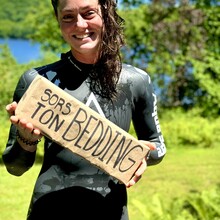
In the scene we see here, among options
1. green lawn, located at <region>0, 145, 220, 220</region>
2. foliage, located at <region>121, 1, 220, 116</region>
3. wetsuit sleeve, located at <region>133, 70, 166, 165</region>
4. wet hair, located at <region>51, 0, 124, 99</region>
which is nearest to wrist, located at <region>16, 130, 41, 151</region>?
wet hair, located at <region>51, 0, 124, 99</region>

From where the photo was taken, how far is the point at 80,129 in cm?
178

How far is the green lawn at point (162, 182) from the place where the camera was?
6.84m

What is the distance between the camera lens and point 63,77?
194 centimetres

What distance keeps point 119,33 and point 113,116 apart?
0.35m

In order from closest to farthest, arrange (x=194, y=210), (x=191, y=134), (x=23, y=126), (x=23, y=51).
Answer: (x=23, y=126), (x=194, y=210), (x=191, y=134), (x=23, y=51)

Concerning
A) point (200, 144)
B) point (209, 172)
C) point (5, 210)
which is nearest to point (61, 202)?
point (5, 210)

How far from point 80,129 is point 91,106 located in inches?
7.0

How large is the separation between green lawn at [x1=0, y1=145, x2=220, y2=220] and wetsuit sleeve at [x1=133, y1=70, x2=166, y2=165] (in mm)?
3123

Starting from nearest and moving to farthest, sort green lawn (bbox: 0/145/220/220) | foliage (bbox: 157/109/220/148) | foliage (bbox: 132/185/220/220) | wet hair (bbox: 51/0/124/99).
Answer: wet hair (bbox: 51/0/124/99) < foliage (bbox: 132/185/220/220) < green lawn (bbox: 0/145/220/220) < foliage (bbox: 157/109/220/148)

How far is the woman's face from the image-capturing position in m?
1.84

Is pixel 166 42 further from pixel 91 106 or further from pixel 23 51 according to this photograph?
pixel 23 51

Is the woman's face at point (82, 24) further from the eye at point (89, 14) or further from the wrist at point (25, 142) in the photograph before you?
the wrist at point (25, 142)

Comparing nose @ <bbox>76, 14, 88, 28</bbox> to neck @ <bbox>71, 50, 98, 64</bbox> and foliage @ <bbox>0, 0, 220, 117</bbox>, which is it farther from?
foliage @ <bbox>0, 0, 220, 117</bbox>

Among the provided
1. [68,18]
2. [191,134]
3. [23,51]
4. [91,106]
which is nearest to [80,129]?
[91,106]
